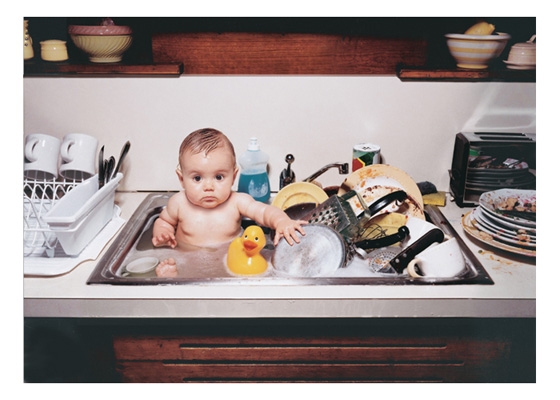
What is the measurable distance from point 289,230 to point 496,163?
642mm

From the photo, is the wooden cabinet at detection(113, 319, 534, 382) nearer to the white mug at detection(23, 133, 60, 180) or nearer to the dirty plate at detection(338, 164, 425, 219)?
the dirty plate at detection(338, 164, 425, 219)

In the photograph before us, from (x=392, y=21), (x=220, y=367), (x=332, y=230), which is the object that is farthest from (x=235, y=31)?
(x=220, y=367)

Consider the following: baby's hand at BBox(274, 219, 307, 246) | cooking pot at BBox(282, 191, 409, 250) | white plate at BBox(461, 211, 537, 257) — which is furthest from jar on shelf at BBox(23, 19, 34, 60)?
white plate at BBox(461, 211, 537, 257)

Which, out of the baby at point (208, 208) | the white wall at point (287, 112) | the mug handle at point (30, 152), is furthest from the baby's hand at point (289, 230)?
the mug handle at point (30, 152)

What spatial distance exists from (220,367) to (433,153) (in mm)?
869

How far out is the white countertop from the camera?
1.00 m

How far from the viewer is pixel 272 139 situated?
149 centimetres

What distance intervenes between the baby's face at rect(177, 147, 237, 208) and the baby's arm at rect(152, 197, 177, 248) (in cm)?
8

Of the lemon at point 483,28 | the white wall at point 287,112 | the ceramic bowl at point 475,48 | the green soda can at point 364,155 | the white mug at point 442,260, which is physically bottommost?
the white mug at point 442,260

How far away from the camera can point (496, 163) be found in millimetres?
1373

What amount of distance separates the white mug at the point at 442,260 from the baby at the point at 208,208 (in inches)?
10.5

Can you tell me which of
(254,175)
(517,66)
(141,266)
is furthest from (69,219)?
(517,66)

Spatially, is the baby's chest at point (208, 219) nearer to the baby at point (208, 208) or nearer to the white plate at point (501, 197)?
the baby at point (208, 208)

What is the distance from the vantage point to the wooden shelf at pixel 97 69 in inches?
54.5
